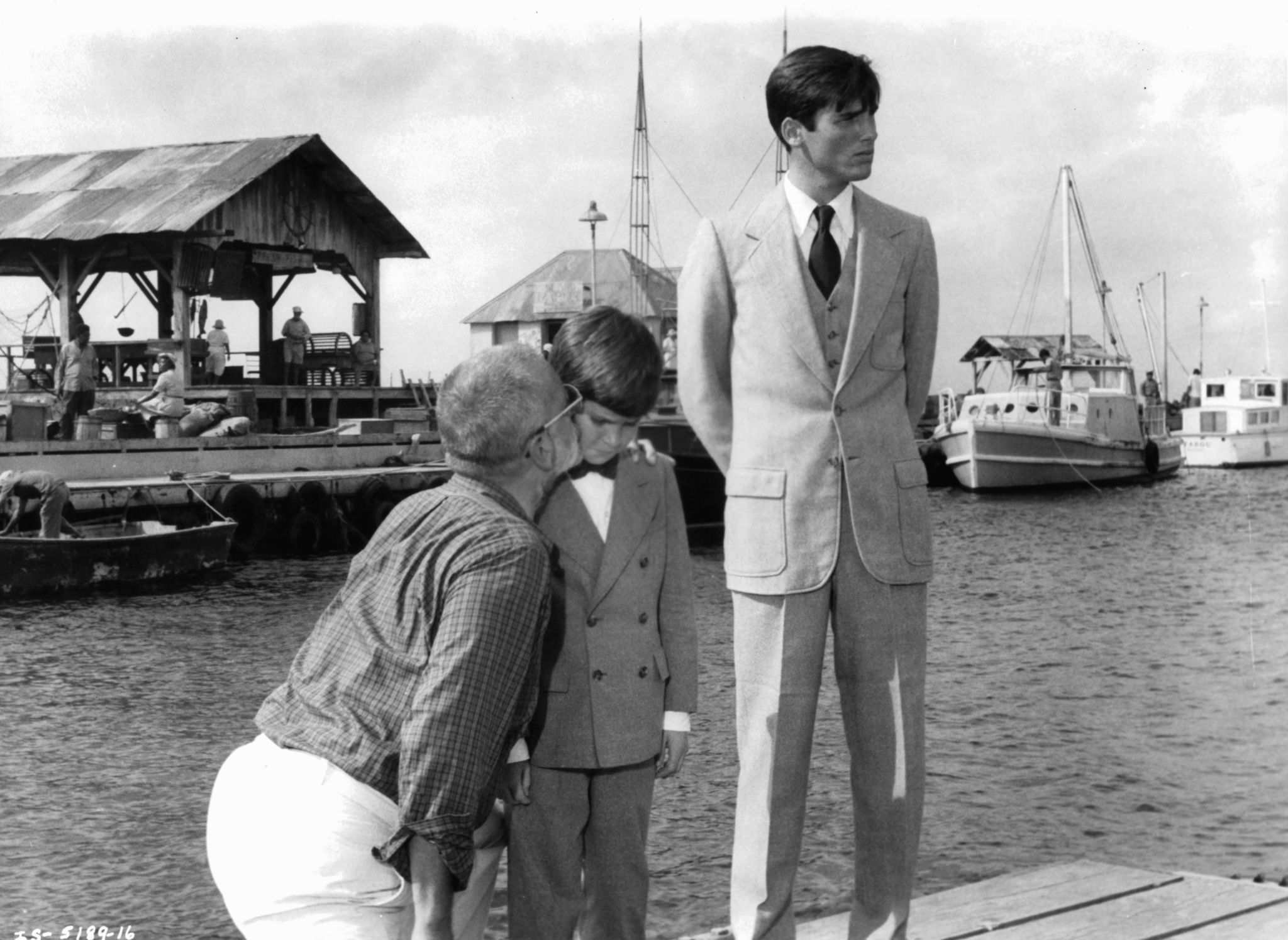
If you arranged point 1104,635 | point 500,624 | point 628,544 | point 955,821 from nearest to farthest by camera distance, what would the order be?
1. point 500,624
2. point 628,544
3. point 955,821
4. point 1104,635

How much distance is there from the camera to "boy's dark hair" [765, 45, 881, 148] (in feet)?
10.5

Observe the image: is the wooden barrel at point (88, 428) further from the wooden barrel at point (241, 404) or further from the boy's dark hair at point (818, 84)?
the boy's dark hair at point (818, 84)

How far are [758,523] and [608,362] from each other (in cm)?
58

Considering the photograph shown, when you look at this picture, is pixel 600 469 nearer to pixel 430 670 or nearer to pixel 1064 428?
pixel 430 670

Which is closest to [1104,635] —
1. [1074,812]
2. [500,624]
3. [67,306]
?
[1074,812]

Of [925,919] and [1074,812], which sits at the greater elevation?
[925,919]


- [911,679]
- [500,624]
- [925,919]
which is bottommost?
[925,919]

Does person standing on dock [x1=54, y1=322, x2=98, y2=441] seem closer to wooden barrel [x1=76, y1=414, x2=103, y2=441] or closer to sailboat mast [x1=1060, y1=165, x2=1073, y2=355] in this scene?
wooden barrel [x1=76, y1=414, x2=103, y2=441]

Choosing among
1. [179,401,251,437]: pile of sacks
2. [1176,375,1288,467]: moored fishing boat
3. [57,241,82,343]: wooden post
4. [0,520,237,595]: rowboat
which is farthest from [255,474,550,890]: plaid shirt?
[1176,375,1288,467]: moored fishing boat

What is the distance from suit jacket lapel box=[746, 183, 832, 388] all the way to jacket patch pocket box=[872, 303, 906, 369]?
0.12 meters

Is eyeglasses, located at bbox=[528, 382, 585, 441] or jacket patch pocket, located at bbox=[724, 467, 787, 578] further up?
eyeglasses, located at bbox=[528, 382, 585, 441]

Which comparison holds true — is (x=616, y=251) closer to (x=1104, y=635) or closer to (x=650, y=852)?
(x=1104, y=635)

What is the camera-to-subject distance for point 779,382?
3260mm

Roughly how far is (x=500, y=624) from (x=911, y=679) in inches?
46.8
